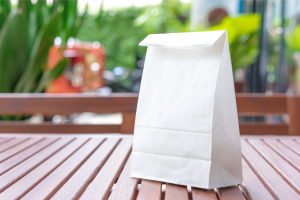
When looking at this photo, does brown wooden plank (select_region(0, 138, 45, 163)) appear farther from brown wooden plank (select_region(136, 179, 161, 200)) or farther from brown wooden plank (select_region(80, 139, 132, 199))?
brown wooden plank (select_region(136, 179, 161, 200))

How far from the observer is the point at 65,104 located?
0.97 m

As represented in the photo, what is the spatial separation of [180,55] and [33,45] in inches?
61.1

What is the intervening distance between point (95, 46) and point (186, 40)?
4058mm

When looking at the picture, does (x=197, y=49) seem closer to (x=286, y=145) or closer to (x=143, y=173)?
(x=143, y=173)

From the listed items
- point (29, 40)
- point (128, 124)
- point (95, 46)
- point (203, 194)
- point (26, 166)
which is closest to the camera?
point (203, 194)

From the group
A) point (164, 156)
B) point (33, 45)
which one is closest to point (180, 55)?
point (164, 156)

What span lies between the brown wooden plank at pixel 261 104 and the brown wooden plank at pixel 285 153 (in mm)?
230

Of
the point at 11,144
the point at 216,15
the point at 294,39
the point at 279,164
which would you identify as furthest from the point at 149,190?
the point at 216,15

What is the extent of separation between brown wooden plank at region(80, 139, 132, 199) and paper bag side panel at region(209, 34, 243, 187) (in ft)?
0.52

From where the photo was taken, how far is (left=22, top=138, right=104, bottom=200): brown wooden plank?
0.41 meters

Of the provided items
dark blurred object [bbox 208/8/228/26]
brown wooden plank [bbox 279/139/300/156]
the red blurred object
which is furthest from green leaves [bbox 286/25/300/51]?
the red blurred object

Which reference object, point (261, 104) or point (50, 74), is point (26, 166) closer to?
point (261, 104)

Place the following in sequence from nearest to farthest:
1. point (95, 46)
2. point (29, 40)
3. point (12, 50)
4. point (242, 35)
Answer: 1. point (12, 50)
2. point (29, 40)
3. point (242, 35)
4. point (95, 46)

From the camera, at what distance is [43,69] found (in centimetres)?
198
